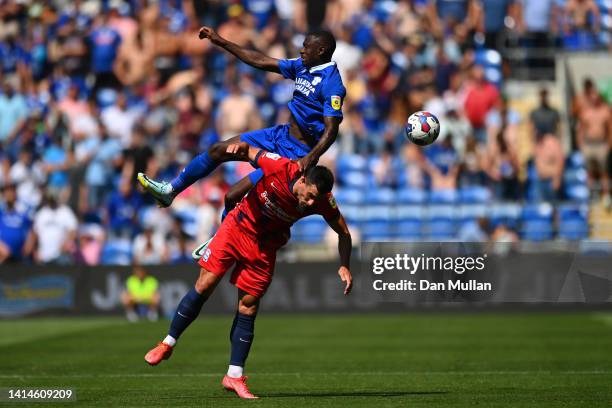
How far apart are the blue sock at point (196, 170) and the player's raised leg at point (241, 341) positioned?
1268mm

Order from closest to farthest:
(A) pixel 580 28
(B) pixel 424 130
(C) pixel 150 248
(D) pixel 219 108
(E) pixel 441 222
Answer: (B) pixel 424 130
(E) pixel 441 222
(C) pixel 150 248
(D) pixel 219 108
(A) pixel 580 28

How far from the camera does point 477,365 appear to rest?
1480 centimetres

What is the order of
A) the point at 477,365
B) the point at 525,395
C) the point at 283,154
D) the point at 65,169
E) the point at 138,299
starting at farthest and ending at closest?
the point at 65,169, the point at 138,299, the point at 477,365, the point at 283,154, the point at 525,395

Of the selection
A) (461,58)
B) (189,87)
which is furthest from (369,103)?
(189,87)

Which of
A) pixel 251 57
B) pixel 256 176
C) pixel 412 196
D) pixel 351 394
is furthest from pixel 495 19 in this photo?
pixel 351 394

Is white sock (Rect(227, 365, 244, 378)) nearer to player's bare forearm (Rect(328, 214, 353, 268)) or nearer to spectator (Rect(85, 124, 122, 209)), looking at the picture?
player's bare forearm (Rect(328, 214, 353, 268))

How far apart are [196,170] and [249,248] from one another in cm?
106

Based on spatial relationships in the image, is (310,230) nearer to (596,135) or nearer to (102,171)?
(102,171)

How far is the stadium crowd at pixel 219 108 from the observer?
80.9ft

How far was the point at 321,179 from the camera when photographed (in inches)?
422

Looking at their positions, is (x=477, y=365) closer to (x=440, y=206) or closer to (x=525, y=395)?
(x=525, y=395)

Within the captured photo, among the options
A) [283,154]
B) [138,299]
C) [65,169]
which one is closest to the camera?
[283,154]

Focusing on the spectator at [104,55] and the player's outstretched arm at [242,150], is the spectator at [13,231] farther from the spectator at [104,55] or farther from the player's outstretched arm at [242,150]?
the player's outstretched arm at [242,150]

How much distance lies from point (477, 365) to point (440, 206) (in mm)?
9515
